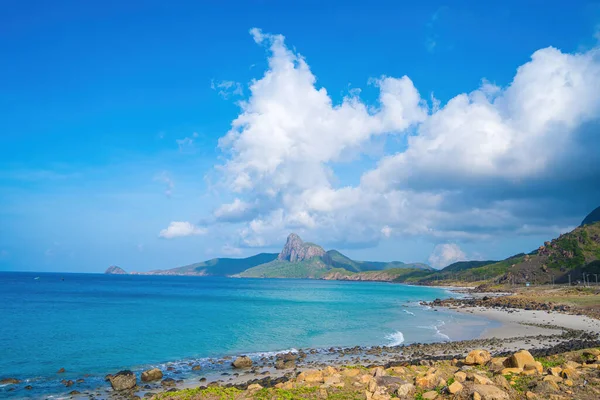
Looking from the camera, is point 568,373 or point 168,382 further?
point 168,382

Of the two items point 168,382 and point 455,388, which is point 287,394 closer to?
point 455,388

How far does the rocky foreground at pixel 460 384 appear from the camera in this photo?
1781cm

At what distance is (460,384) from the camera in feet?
61.0

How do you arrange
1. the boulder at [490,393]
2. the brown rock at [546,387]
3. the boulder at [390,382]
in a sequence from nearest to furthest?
1. the boulder at [490,393]
2. the brown rock at [546,387]
3. the boulder at [390,382]

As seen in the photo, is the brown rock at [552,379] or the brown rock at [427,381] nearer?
the brown rock at [552,379]

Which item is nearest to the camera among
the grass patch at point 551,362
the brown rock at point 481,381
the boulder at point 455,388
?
the boulder at point 455,388

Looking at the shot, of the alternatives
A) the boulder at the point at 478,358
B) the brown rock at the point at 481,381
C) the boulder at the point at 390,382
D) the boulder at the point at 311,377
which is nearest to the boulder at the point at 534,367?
the brown rock at the point at 481,381

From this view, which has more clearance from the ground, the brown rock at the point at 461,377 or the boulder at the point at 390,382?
Result: the brown rock at the point at 461,377

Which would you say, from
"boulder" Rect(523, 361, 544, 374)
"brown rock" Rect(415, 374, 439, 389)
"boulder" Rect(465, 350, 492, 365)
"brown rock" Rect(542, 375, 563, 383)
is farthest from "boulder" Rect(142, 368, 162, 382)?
"brown rock" Rect(542, 375, 563, 383)

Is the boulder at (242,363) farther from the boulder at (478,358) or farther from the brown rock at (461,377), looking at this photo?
the brown rock at (461,377)

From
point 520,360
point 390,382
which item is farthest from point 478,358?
point 390,382

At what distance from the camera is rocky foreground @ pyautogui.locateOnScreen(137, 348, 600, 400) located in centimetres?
1781

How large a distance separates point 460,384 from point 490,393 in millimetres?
1673

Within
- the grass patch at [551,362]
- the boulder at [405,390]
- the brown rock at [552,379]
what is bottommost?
the boulder at [405,390]
